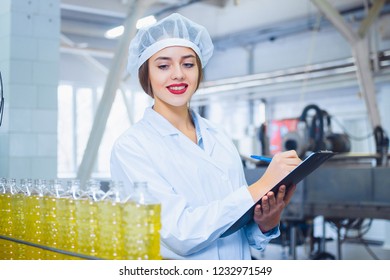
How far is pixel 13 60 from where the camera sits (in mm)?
1845

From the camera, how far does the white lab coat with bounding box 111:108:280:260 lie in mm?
1177

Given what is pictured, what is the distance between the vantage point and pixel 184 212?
1.18 meters

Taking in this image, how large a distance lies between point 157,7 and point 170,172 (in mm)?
4971

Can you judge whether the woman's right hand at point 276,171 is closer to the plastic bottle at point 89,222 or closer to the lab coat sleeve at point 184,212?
the lab coat sleeve at point 184,212

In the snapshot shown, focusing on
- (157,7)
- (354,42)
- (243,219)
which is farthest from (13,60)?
(157,7)

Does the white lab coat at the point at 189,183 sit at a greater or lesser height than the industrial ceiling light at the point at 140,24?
lesser

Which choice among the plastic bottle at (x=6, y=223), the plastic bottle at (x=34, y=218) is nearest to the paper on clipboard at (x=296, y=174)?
the plastic bottle at (x=34, y=218)

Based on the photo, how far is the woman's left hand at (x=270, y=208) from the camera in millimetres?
1236

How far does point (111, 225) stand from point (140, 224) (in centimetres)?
7

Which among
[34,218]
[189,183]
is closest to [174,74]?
[189,183]

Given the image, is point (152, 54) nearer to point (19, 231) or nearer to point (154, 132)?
point (154, 132)

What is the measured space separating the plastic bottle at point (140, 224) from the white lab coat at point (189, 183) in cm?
7

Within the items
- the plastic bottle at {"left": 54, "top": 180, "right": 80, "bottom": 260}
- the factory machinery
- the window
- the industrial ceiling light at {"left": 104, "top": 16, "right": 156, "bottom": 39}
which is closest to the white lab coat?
the plastic bottle at {"left": 54, "top": 180, "right": 80, "bottom": 260}
